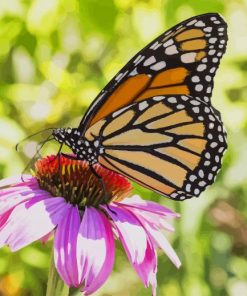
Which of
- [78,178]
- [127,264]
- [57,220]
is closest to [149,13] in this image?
[127,264]

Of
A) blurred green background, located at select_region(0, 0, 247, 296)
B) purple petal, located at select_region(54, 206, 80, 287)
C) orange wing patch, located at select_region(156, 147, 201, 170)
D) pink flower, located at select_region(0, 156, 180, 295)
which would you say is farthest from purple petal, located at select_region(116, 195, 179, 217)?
blurred green background, located at select_region(0, 0, 247, 296)

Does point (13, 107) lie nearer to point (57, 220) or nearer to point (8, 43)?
point (8, 43)

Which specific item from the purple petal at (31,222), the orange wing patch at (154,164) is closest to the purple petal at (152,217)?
the purple petal at (31,222)

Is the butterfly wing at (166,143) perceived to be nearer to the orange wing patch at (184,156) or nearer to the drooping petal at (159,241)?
the orange wing patch at (184,156)

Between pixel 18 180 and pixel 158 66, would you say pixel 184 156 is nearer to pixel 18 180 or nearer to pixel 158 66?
pixel 158 66

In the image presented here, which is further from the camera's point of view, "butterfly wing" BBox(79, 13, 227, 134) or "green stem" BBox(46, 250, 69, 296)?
"butterfly wing" BBox(79, 13, 227, 134)

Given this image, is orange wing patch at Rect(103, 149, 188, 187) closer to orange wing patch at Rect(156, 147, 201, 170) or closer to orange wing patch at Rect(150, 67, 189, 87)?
orange wing patch at Rect(156, 147, 201, 170)
